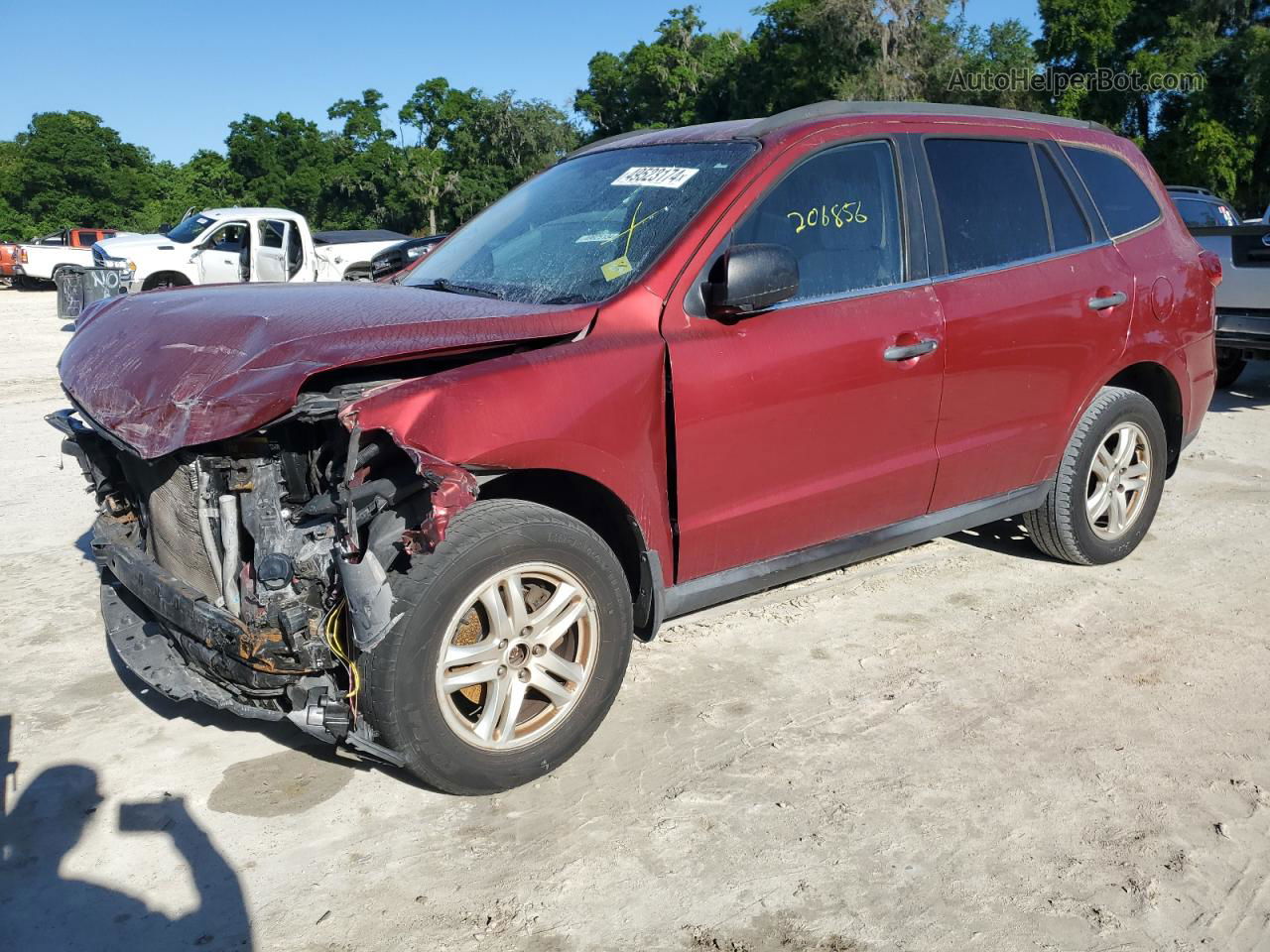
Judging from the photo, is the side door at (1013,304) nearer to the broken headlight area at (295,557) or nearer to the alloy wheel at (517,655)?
the alloy wheel at (517,655)

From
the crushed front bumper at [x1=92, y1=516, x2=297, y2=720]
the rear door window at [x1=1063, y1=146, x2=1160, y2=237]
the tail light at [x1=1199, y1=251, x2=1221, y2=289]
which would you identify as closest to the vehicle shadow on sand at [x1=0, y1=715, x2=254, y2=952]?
the crushed front bumper at [x1=92, y1=516, x2=297, y2=720]

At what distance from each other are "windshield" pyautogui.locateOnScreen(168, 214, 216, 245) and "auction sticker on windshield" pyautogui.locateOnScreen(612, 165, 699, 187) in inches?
566

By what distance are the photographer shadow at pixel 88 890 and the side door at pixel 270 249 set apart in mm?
14279

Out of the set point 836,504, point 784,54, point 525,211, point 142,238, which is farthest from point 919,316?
point 784,54

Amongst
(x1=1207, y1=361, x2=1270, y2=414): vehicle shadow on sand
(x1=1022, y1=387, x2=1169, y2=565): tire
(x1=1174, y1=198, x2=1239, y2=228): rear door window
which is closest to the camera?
(x1=1022, y1=387, x2=1169, y2=565): tire

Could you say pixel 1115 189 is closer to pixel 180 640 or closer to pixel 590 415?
pixel 590 415

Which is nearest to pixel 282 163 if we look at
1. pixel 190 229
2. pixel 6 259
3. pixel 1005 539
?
pixel 6 259

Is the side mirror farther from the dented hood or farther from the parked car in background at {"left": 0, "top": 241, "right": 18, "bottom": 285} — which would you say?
the parked car in background at {"left": 0, "top": 241, "right": 18, "bottom": 285}

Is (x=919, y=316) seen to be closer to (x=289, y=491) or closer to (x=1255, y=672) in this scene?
(x=1255, y=672)

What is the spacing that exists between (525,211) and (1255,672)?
330 centimetres

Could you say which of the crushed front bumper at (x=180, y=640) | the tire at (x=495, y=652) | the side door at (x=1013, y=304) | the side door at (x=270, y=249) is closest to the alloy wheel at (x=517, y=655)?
the tire at (x=495, y=652)

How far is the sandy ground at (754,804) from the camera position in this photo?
2.61 m

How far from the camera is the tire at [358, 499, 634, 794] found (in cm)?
279

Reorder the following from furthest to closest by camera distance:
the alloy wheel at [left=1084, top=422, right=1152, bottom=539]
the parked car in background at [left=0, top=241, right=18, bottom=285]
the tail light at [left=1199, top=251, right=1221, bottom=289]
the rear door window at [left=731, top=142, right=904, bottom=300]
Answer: the parked car in background at [left=0, top=241, right=18, bottom=285]
the tail light at [left=1199, top=251, right=1221, bottom=289]
the alloy wheel at [left=1084, top=422, right=1152, bottom=539]
the rear door window at [left=731, top=142, right=904, bottom=300]
